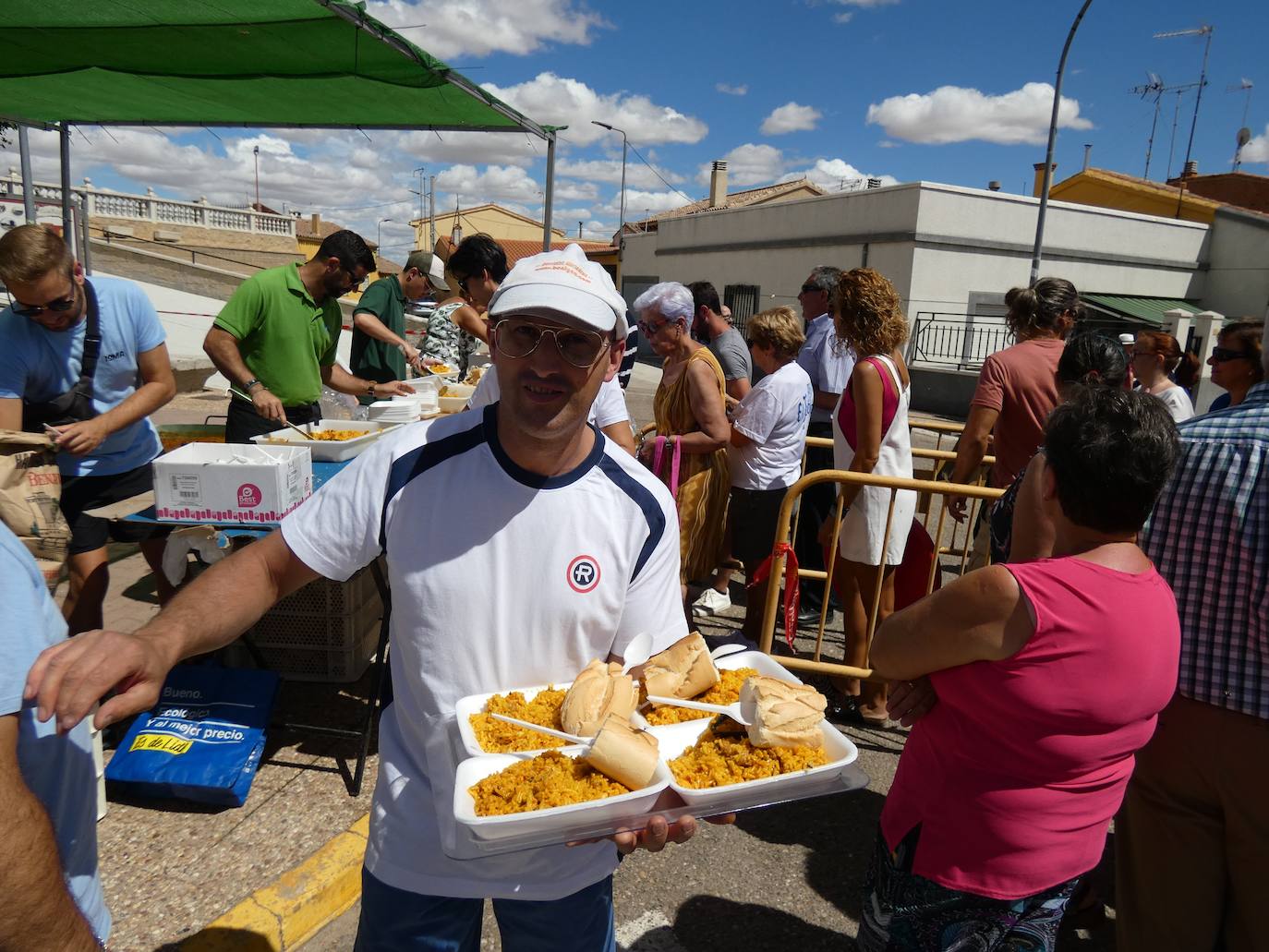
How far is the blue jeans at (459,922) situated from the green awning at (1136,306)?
2603cm

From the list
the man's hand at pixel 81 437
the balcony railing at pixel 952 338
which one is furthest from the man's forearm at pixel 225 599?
the balcony railing at pixel 952 338

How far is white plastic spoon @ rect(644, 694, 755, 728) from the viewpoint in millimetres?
1600

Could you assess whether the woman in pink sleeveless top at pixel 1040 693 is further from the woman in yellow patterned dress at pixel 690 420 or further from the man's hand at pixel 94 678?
the woman in yellow patterned dress at pixel 690 420

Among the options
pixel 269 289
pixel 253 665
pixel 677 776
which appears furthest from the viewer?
pixel 269 289

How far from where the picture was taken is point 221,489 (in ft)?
10.2

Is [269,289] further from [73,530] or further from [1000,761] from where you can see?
[1000,761]

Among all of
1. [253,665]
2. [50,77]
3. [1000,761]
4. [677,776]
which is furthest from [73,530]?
[50,77]

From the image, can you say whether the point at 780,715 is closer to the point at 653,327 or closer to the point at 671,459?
the point at 671,459

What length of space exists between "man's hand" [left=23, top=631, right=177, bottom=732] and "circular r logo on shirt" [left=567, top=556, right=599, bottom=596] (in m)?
0.77

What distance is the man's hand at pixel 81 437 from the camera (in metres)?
3.34

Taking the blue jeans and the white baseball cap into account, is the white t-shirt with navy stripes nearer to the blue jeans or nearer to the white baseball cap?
the blue jeans

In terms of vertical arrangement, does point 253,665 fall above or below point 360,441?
below

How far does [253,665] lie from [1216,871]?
4117 mm

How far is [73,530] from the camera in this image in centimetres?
360
